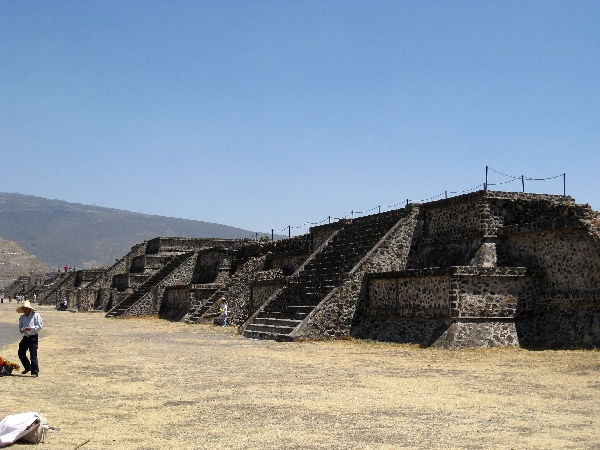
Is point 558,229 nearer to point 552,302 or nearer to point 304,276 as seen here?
point 552,302

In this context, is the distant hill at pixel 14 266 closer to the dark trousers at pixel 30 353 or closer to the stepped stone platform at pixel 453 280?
the stepped stone platform at pixel 453 280

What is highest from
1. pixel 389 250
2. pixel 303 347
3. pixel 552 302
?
pixel 389 250

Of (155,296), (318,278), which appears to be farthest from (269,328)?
(155,296)

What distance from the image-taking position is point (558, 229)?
15.9 meters

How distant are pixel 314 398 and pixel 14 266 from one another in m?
84.6

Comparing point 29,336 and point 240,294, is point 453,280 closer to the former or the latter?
point 29,336

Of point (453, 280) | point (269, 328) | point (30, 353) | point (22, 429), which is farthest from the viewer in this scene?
point (269, 328)

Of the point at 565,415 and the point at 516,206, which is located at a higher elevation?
the point at 516,206

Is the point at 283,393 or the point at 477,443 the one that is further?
the point at 283,393

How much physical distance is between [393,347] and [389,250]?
155 inches

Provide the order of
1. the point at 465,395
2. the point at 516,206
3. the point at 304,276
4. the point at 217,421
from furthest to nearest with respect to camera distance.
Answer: the point at 304,276 < the point at 516,206 < the point at 465,395 < the point at 217,421

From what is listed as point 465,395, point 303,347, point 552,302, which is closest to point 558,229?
point 552,302

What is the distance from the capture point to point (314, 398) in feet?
29.9

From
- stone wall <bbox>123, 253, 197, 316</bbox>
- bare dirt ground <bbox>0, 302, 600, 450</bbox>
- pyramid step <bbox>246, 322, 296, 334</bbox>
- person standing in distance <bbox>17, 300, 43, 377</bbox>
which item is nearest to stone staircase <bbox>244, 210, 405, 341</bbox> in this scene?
pyramid step <bbox>246, 322, 296, 334</bbox>
